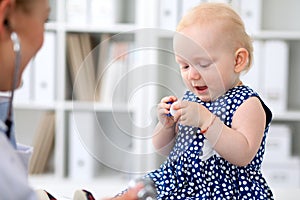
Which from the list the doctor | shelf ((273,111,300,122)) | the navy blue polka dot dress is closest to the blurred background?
shelf ((273,111,300,122))

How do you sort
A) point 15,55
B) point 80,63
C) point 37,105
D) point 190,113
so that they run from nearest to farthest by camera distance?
point 15,55 → point 190,113 → point 80,63 → point 37,105

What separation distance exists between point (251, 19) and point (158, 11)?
441 millimetres

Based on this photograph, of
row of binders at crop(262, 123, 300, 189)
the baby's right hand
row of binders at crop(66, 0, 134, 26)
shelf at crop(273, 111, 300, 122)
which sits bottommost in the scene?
row of binders at crop(262, 123, 300, 189)

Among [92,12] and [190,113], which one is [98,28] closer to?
[92,12]

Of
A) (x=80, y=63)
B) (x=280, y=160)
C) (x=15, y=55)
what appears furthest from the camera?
(x=280, y=160)

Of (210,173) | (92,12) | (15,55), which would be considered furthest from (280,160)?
(15,55)

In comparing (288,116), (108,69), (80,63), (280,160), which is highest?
(108,69)

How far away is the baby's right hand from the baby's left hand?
0.01 m

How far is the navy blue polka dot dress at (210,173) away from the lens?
113cm

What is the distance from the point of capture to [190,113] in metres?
1.04

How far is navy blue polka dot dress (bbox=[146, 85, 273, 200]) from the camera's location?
1131 mm

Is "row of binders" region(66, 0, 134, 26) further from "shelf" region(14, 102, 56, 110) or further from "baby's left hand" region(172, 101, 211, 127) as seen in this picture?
"baby's left hand" region(172, 101, 211, 127)

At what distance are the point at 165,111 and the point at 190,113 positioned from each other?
0.05 metres

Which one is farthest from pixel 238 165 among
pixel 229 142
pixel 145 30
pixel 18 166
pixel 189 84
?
pixel 18 166
